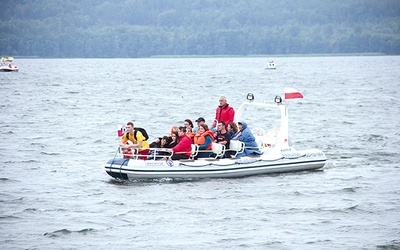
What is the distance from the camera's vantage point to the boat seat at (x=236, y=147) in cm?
2198

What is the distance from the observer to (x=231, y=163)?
2164cm

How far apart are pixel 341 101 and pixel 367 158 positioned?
30.2m

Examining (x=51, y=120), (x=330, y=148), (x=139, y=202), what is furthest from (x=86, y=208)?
(x=51, y=120)

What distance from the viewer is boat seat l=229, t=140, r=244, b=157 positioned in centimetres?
2198

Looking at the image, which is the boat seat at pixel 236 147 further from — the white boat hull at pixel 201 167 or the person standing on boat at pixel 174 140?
the person standing on boat at pixel 174 140

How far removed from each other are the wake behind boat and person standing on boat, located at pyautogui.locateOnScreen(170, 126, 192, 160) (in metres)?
0.16

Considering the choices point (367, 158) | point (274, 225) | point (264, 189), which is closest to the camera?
Answer: point (274, 225)

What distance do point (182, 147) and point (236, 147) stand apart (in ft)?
5.15

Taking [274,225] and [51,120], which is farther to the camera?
[51,120]

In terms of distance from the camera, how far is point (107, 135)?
115ft

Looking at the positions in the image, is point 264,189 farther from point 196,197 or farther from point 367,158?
point 367,158

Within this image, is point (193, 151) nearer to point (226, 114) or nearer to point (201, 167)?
point (201, 167)

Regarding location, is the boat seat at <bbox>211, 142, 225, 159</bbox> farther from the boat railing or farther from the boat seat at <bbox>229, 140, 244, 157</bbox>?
the boat seat at <bbox>229, 140, 244, 157</bbox>

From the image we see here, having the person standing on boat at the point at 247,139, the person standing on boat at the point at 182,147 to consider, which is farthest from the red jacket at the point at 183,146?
the person standing on boat at the point at 247,139
